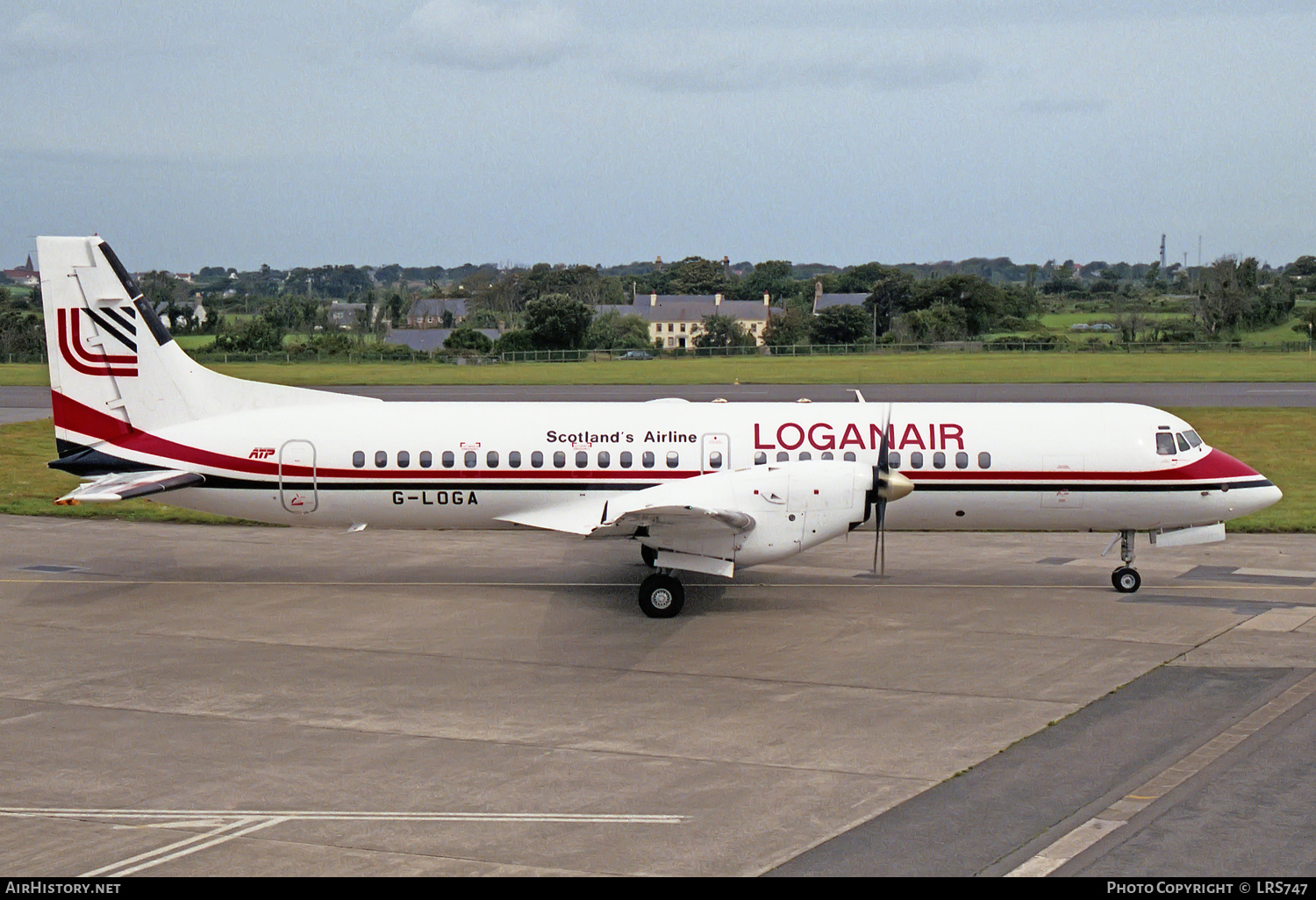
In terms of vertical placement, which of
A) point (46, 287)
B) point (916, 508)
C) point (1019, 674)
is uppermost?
point (46, 287)

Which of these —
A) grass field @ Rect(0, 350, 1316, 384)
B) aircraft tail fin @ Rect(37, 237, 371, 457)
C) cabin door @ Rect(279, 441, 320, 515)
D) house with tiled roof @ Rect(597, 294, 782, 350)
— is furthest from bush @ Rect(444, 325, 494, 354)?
cabin door @ Rect(279, 441, 320, 515)

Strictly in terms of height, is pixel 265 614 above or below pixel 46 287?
below

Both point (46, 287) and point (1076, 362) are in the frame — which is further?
point (1076, 362)

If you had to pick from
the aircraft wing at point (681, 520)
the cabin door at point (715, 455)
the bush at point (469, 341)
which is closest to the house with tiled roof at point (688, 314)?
the bush at point (469, 341)

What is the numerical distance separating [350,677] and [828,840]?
8.00 metres

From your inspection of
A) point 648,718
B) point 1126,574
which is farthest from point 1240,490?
point 648,718

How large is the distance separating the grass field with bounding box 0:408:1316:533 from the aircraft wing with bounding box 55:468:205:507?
8.93 meters

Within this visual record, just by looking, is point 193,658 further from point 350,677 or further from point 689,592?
point 689,592

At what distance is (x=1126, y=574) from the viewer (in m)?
22.8

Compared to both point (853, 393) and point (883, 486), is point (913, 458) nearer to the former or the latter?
point (883, 486)

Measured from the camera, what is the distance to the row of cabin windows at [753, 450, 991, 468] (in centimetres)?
2225

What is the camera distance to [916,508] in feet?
73.6

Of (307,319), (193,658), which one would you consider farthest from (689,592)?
(307,319)

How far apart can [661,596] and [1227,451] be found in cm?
2791
